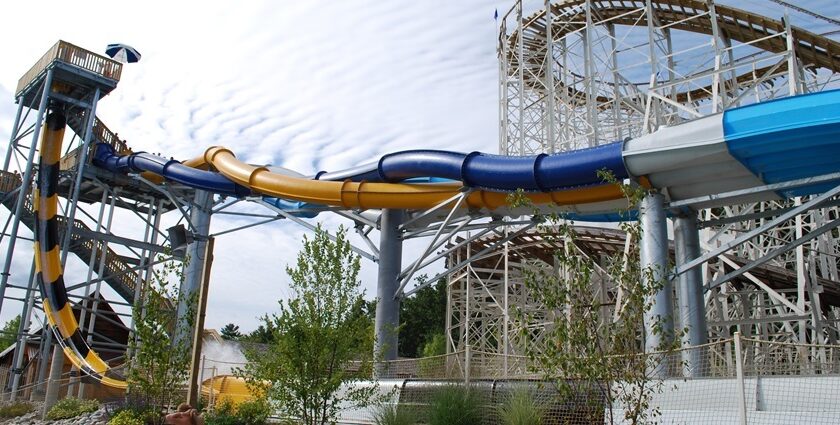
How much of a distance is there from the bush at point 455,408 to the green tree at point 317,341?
3.05 feet

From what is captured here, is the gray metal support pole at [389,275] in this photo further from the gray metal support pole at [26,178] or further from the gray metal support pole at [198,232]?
the gray metal support pole at [26,178]

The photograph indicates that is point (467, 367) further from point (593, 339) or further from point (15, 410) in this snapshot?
point (15, 410)

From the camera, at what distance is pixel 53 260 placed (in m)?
20.1

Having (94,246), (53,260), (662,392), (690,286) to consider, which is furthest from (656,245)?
(94,246)

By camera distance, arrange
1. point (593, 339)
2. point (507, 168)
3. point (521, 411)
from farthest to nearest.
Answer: point (507, 168), point (521, 411), point (593, 339)

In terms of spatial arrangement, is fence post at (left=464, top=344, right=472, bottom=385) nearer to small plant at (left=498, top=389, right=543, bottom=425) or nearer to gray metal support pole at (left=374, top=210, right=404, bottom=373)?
small plant at (left=498, top=389, right=543, bottom=425)

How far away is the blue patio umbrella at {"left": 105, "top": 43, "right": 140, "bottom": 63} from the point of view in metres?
22.6

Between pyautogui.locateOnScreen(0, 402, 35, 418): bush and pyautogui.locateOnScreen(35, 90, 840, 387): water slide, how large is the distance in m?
1.54

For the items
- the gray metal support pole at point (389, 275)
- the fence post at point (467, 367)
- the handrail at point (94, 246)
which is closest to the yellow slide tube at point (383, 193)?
the gray metal support pole at point (389, 275)

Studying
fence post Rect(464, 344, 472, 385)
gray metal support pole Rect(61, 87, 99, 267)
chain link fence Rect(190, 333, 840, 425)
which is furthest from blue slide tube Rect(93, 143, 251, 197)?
fence post Rect(464, 344, 472, 385)

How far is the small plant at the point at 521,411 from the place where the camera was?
816cm

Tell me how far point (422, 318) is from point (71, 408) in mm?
38994

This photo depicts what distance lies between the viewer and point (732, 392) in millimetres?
7324

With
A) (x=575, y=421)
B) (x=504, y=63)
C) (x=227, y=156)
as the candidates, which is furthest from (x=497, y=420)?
(x=504, y=63)
